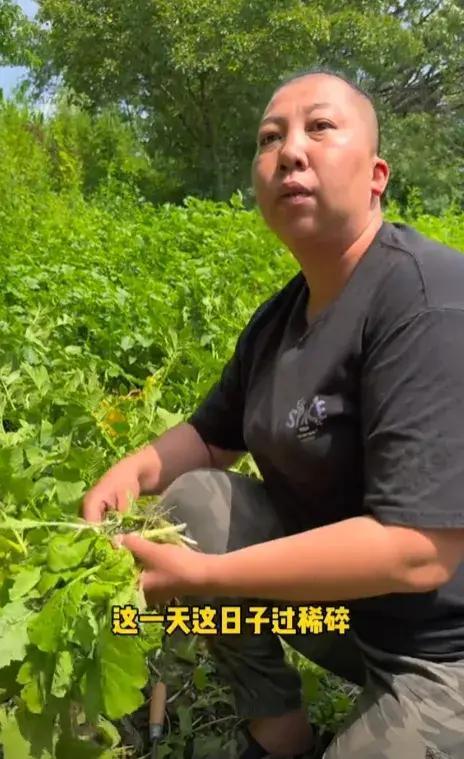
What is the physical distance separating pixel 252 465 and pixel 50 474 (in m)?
0.64

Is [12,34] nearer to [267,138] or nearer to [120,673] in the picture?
[267,138]

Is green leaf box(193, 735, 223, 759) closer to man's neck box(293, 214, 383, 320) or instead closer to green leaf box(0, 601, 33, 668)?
green leaf box(0, 601, 33, 668)

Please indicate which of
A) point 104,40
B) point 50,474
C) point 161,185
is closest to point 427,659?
point 50,474

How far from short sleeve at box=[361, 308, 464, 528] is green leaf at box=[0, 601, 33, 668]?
1.83ft

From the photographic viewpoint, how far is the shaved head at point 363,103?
168cm

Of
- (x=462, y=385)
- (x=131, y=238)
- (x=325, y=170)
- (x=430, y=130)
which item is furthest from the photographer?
(x=430, y=130)

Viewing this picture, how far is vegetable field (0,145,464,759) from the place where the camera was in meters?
1.46

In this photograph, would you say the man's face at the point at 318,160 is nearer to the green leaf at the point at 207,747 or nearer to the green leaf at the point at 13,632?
the green leaf at the point at 13,632

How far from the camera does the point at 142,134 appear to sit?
866 inches

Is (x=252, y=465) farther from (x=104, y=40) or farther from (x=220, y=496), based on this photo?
(x=104, y=40)

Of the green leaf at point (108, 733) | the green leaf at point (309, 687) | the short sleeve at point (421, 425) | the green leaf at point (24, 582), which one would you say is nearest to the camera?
the short sleeve at point (421, 425)

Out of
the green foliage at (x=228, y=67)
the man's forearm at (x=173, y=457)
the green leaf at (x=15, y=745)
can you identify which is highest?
the green foliage at (x=228, y=67)

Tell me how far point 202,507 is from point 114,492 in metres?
0.19

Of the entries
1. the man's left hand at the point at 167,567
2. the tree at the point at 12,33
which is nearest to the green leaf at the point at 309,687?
the man's left hand at the point at 167,567
